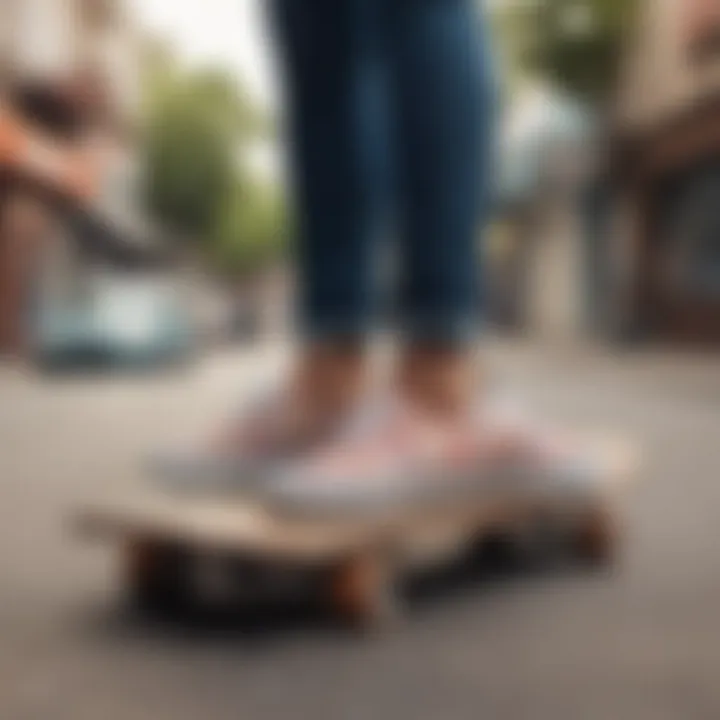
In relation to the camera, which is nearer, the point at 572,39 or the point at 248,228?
the point at 248,228

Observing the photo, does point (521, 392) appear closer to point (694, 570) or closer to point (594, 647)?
point (694, 570)

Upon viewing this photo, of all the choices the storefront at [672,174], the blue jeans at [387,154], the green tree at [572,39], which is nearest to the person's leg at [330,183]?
the blue jeans at [387,154]

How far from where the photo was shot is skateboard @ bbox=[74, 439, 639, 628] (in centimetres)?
55

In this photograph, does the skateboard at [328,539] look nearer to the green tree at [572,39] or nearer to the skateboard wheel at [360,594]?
the skateboard wheel at [360,594]

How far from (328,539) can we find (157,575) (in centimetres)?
11

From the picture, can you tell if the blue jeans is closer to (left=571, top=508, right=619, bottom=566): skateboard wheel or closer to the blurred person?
the blurred person

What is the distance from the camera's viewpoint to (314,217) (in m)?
0.61

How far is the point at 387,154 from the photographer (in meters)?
0.63

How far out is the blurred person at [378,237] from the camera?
593mm

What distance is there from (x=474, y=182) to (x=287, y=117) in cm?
10

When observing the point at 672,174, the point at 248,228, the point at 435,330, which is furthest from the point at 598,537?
the point at 672,174

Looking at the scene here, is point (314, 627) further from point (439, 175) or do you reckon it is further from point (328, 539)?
point (439, 175)

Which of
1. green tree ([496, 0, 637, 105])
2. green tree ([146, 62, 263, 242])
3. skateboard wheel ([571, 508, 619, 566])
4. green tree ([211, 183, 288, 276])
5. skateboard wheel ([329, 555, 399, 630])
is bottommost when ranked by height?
skateboard wheel ([571, 508, 619, 566])

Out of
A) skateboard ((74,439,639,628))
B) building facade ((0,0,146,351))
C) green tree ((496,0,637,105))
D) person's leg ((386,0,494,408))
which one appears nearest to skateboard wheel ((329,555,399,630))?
skateboard ((74,439,639,628))
